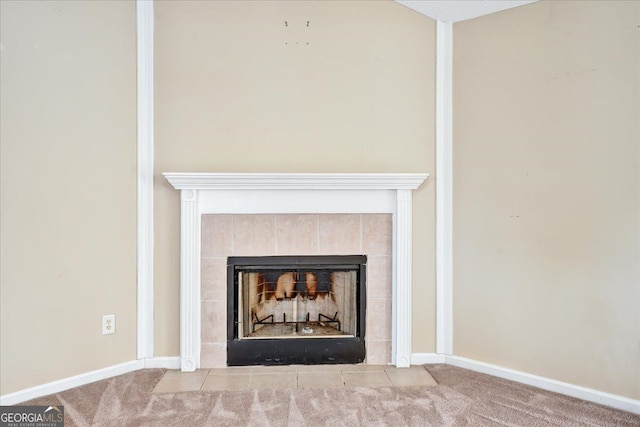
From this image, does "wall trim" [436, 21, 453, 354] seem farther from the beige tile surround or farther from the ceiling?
the beige tile surround

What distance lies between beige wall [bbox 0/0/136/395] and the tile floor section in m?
0.43

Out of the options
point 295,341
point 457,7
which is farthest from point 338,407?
point 457,7

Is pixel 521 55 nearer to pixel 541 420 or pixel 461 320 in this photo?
pixel 461 320

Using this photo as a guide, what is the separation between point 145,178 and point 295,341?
1.40 m

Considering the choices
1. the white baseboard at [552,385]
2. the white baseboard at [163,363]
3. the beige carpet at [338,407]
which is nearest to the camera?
the beige carpet at [338,407]

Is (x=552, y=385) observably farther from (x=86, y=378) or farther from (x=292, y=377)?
(x=86, y=378)

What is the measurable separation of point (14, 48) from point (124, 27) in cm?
60

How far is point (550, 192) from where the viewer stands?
7.41 ft

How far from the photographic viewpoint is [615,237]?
206 centimetres

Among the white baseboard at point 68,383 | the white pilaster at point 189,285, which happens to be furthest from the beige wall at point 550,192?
the white baseboard at point 68,383

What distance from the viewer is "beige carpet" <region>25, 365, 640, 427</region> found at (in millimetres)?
1929

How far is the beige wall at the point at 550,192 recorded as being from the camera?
6.72ft

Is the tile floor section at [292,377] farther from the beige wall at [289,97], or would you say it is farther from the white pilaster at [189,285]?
the beige wall at [289,97]

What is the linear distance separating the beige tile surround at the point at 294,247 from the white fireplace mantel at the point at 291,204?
0.17 ft
